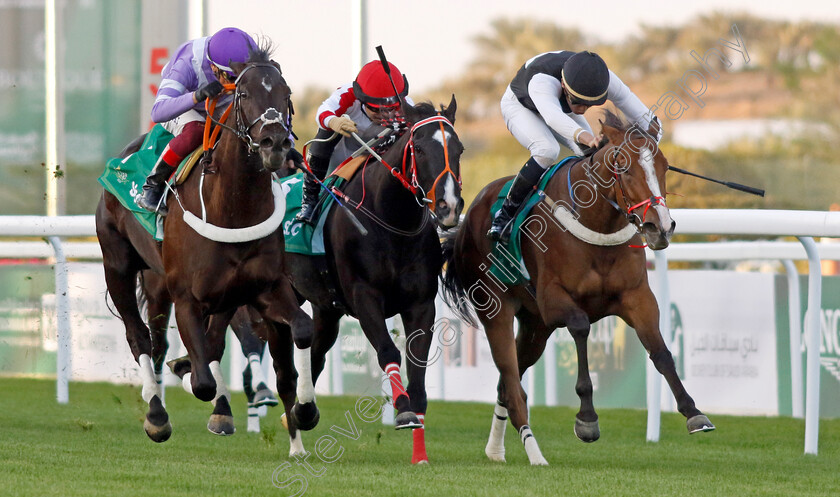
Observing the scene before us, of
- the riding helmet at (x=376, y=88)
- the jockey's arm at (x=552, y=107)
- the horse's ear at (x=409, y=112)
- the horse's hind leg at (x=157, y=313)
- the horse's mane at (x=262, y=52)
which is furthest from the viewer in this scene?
the horse's hind leg at (x=157, y=313)

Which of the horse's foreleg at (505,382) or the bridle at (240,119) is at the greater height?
the bridle at (240,119)

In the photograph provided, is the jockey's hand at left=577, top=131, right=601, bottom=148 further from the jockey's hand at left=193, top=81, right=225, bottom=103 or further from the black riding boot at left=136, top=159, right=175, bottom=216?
the black riding boot at left=136, top=159, right=175, bottom=216

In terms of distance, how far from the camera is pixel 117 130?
12.2m

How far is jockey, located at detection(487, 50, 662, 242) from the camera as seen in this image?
20.0ft

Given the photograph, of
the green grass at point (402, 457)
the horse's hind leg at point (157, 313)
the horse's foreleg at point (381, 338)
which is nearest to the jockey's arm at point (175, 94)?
the horse's foreleg at point (381, 338)

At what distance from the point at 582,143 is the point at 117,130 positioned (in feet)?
23.8

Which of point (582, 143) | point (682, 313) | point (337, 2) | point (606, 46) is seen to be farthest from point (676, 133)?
point (582, 143)

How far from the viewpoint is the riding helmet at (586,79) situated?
610 cm

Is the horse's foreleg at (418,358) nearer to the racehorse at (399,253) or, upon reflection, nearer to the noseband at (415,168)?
the racehorse at (399,253)

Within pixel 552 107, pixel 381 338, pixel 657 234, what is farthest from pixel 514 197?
pixel 657 234

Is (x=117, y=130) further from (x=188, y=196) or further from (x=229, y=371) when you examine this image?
(x=188, y=196)

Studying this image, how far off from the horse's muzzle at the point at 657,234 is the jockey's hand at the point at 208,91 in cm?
195

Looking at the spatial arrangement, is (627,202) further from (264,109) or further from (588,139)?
(264,109)

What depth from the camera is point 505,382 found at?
6324 mm
